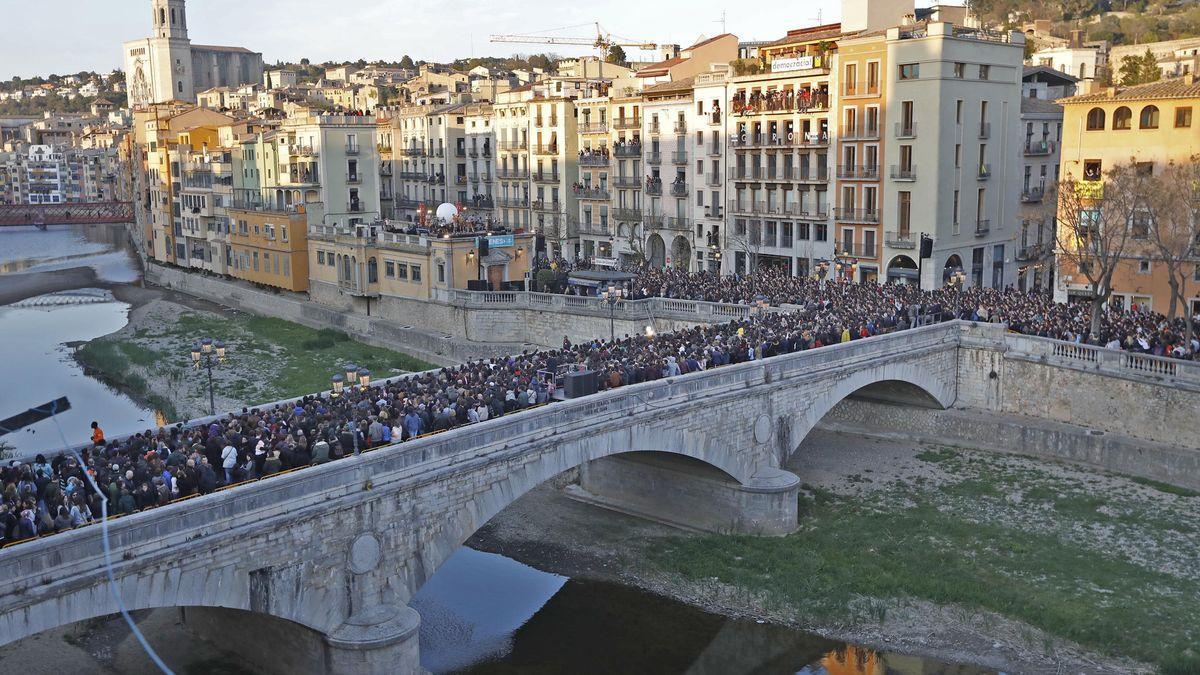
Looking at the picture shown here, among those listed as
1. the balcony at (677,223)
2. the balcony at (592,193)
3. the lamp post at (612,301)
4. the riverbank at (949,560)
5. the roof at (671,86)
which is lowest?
the riverbank at (949,560)

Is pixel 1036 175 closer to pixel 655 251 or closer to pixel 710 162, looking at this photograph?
pixel 710 162

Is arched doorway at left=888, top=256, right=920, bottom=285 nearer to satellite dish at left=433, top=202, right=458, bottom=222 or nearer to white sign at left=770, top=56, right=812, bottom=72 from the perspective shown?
white sign at left=770, top=56, right=812, bottom=72

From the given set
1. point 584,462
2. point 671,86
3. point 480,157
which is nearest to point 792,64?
point 671,86

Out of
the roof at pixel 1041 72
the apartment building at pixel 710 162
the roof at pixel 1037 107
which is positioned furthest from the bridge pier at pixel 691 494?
the roof at pixel 1041 72

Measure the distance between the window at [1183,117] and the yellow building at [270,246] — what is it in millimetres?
51776

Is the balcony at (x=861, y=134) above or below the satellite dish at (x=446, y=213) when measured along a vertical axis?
above

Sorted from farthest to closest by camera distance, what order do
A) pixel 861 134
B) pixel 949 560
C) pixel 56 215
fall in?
pixel 56 215, pixel 861 134, pixel 949 560

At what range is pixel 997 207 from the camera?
62.4 metres

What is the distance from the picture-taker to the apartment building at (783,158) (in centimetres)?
6322

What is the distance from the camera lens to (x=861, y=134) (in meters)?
60.7

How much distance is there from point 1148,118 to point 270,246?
54.6 meters

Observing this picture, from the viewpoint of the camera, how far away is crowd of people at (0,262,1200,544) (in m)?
21.0

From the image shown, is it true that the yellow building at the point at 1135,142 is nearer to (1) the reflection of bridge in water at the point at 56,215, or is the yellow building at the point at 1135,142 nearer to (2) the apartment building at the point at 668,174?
(2) the apartment building at the point at 668,174

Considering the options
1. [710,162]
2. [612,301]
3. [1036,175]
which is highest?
[710,162]
